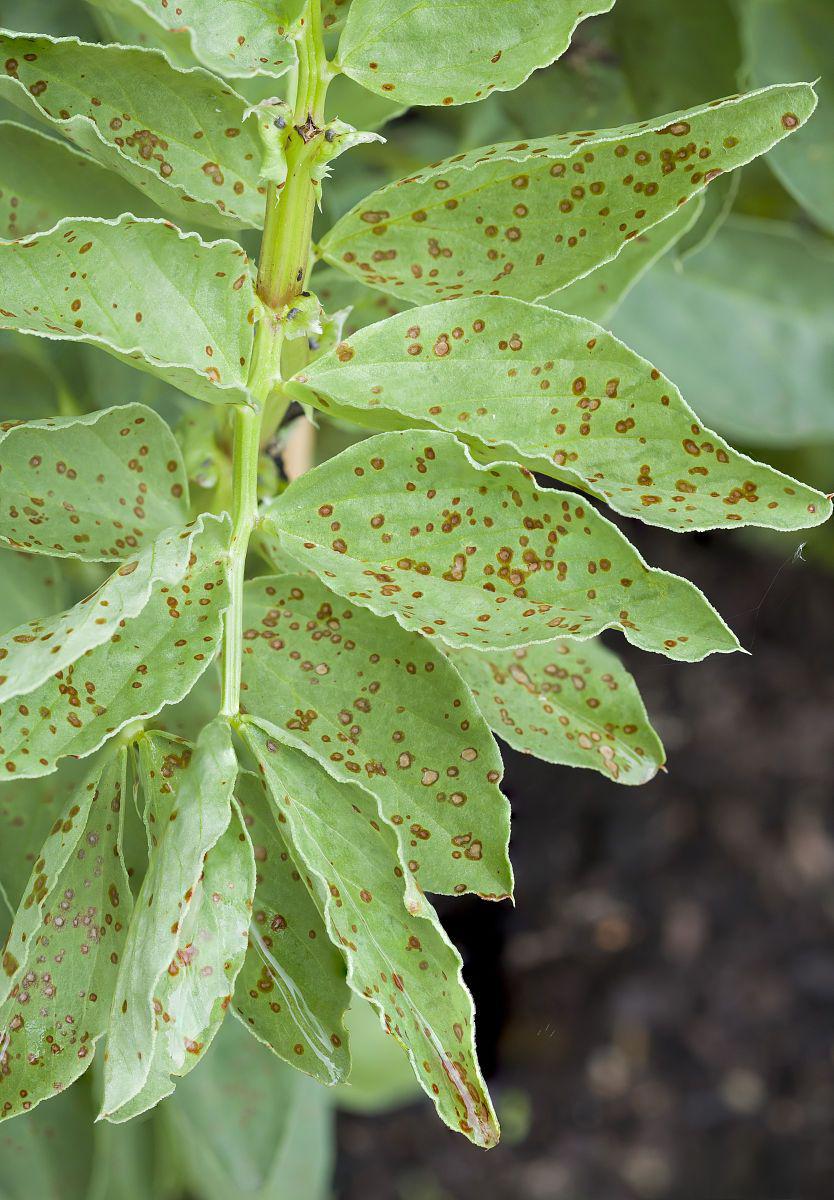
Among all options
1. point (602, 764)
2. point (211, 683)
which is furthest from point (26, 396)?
point (602, 764)

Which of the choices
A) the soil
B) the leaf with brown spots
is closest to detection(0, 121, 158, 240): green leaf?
the leaf with brown spots

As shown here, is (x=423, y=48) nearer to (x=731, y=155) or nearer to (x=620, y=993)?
(x=731, y=155)

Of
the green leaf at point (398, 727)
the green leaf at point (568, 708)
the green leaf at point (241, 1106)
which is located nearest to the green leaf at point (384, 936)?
the green leaf at point (398, 727)

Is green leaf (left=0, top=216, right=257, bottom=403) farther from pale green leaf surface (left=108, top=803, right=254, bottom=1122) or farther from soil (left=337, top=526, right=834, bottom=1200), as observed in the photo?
soil (left=337, top=526, right=834, bottom=1200)

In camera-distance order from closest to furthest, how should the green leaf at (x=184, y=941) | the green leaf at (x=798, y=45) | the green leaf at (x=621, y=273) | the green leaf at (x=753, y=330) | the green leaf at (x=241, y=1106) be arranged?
the green leaf at (x=184, y=941), the green leaf at (x=621, y=273), the green leaf at (x=798, y=45), the green leaf at (x=241, y=1106), the green leaf at (x=753, y=330)

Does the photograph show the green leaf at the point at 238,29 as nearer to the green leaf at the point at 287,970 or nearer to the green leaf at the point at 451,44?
the green leaf at the point at 451,44

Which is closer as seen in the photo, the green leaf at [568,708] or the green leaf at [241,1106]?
the green leaf at [568,708]

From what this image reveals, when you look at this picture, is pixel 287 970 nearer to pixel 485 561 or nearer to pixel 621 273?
pixel 485 561
